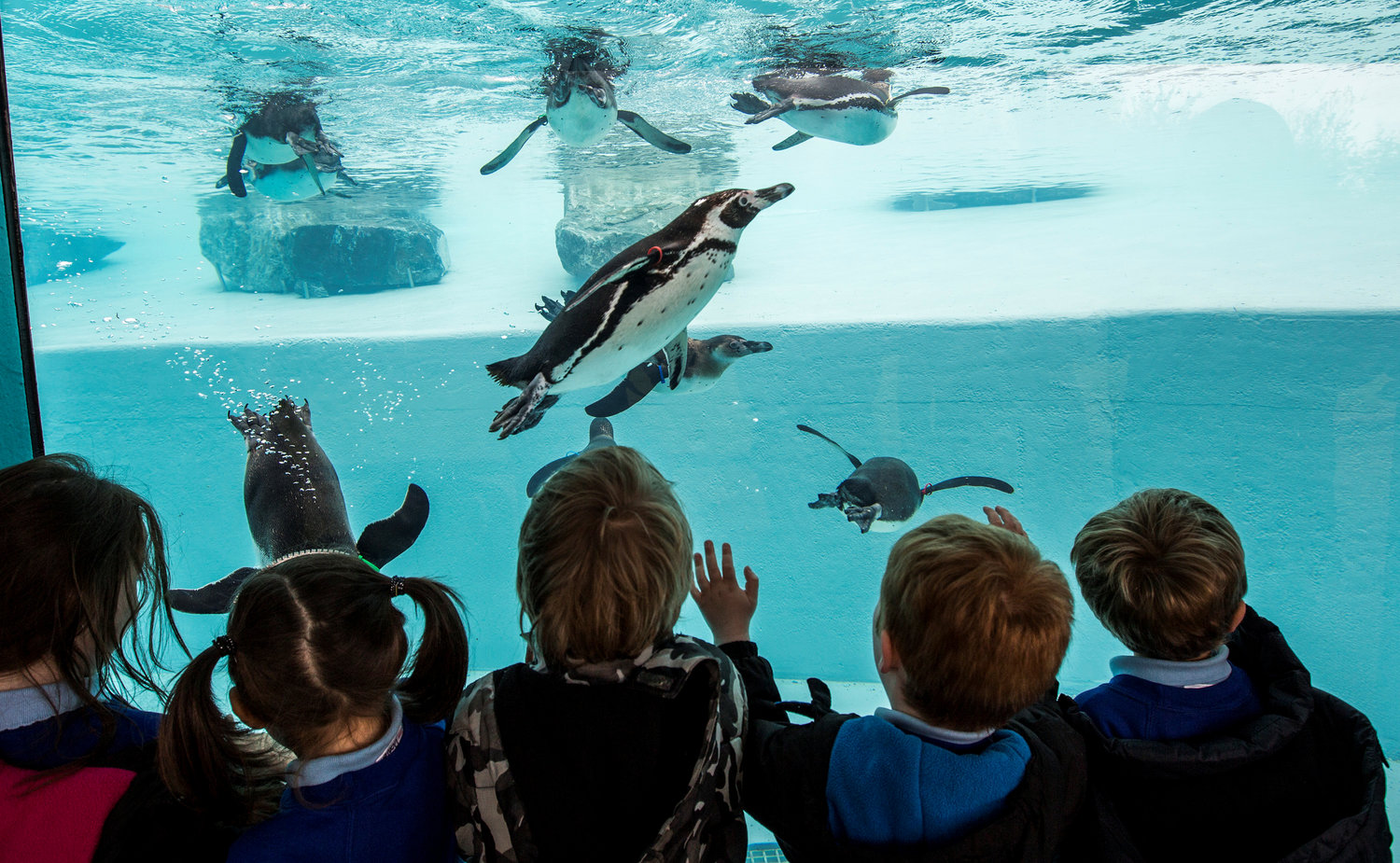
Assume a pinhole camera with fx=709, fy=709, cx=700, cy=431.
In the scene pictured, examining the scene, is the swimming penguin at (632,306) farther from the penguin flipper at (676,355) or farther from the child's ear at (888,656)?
the child's ear at (888,656)

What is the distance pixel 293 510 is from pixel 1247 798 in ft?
8.96

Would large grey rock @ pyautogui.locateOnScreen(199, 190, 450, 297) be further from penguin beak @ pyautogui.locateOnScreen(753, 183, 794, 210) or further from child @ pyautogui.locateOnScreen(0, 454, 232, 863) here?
child @ pyautogui.locateOnScreen(0, 454, 232, 863)

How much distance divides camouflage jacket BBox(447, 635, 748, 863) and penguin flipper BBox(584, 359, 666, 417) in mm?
2099

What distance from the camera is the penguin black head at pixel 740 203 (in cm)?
217

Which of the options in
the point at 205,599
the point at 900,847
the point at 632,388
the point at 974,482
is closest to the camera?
the point at 900,847

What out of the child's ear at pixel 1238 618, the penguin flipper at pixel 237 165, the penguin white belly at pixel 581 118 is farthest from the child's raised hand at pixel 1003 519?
the penguin flipper at pixel 237 165

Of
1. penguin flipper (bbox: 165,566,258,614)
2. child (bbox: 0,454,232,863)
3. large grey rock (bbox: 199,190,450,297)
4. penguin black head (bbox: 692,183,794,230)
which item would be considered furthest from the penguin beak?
large grey rock (bbox: 199,190,450,297)

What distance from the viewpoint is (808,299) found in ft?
25.7

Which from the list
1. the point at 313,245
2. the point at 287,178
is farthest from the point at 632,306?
the point at 313,245

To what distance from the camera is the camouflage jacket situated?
1.06m

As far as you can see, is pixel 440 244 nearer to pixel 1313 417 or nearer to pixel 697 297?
pixel 697 297

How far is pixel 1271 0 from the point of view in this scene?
441cm

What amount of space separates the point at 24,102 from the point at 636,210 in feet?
15.4

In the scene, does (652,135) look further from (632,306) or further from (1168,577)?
(1168,577)
